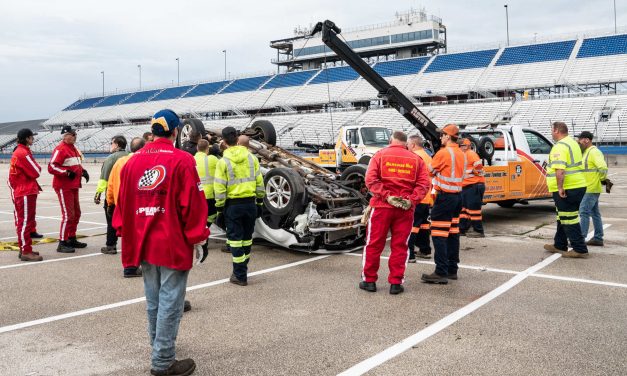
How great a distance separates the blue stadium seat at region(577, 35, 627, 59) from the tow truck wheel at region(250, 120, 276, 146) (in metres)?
43.2

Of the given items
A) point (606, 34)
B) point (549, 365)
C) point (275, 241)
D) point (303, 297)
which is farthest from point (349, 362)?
point (606, 34)

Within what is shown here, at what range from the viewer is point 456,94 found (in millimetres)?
47625

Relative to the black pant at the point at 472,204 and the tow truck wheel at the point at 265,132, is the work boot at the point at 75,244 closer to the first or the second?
the tow truck wheel at the point at 265,132

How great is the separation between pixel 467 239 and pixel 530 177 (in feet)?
9.57

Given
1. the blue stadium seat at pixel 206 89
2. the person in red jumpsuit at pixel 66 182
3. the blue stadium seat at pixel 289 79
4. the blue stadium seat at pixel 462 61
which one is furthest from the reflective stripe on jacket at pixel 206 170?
the blue stadium seat at pixel 206 89

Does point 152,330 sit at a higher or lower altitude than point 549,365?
higher

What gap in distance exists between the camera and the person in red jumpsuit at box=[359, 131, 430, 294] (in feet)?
18.5

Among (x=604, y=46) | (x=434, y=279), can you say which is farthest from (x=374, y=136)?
(x=604, y=46)

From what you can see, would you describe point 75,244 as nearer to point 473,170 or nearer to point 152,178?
point 152,178

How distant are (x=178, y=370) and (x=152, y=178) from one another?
1.31m

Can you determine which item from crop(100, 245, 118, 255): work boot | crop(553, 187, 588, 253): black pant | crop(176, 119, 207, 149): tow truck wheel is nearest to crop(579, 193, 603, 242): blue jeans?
crop(553, 187, 588, 253): black pant

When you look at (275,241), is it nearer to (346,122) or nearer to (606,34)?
(346,122)

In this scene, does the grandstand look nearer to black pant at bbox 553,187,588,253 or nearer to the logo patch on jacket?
black pant at bbox 553,187,588,253

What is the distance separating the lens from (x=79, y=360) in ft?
12.5
